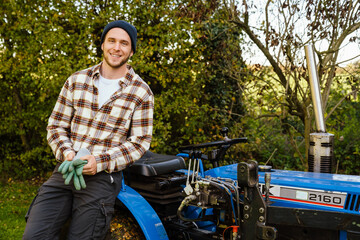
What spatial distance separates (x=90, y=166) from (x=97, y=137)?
25cm

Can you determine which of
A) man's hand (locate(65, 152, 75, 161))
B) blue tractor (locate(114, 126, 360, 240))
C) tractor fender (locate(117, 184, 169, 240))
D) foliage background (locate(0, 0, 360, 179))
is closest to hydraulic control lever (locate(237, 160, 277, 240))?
blue tractor (locate(114, 126, 360, 240))

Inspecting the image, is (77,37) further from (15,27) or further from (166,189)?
(166,189)

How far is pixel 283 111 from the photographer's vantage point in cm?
487

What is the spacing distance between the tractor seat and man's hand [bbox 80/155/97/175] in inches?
19.6

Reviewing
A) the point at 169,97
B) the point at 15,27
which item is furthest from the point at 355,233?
the point at 15,27

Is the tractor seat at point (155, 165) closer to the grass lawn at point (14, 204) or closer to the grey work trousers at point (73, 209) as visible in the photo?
the grey work trousers at point (73, 209)

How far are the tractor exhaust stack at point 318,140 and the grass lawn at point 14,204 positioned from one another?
3.33 m

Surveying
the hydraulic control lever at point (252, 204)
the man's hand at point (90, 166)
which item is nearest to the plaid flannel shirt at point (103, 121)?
the man's hand at point (90, 166)

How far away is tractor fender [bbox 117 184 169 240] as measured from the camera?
7.88ft

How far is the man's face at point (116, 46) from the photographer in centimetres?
242

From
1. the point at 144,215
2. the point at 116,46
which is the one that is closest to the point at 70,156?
the point at 144,215

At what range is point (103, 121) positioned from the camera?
92.1 inches

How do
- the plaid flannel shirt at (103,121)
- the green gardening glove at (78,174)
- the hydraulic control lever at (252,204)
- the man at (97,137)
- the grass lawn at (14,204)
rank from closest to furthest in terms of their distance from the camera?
the hydraulic control lever at (252,204)
the green gardening glove at (78,174)
the man at (97,137)
the plaid flannel shirt at (103,121)
the grass lawn at (14,204)

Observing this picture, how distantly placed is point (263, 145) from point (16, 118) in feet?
14.5
